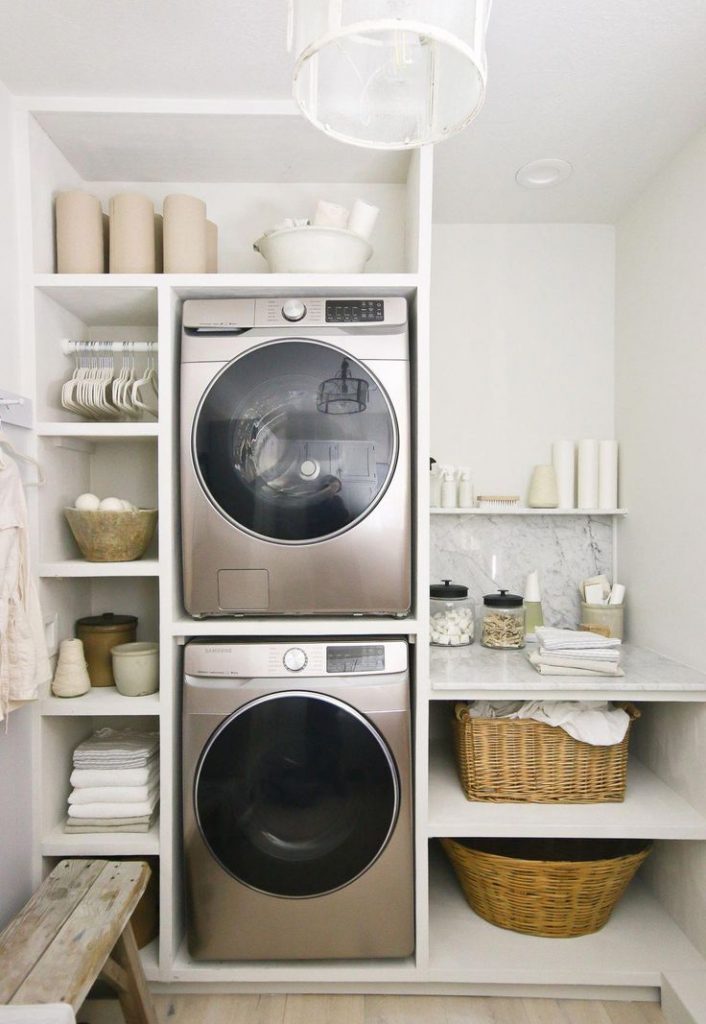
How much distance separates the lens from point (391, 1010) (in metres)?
1.87

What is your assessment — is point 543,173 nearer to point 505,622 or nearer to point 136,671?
point 505,622

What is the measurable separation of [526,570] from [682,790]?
856 mm

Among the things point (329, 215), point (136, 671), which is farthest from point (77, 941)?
point (329, 215)

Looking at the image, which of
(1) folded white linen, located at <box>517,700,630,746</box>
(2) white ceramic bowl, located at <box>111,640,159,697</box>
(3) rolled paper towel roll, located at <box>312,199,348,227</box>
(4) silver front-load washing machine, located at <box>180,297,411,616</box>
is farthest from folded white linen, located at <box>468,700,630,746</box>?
(3) rolled paper towel roll, located at <box>312,199,348,227</box>

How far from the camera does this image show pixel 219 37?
161 cm

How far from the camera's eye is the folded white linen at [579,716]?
1970mm

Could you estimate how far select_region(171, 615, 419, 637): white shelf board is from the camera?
6.21 ft

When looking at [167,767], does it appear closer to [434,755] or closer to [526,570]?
[434,755]

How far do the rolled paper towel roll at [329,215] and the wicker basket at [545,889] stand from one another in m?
1.84

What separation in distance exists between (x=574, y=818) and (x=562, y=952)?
0.39m

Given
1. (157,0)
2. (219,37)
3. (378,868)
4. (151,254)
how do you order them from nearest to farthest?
(157,0) < (219,37) < (378,868) < (151,254)

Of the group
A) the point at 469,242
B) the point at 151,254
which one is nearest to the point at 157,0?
the point at 151,254

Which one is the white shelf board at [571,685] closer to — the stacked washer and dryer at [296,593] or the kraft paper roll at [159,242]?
the stacked washer and dryer at [296,593]

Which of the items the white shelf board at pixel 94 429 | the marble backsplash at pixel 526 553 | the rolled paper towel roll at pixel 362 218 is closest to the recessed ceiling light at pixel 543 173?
the rolled paper towel roll at pixel 362 218
